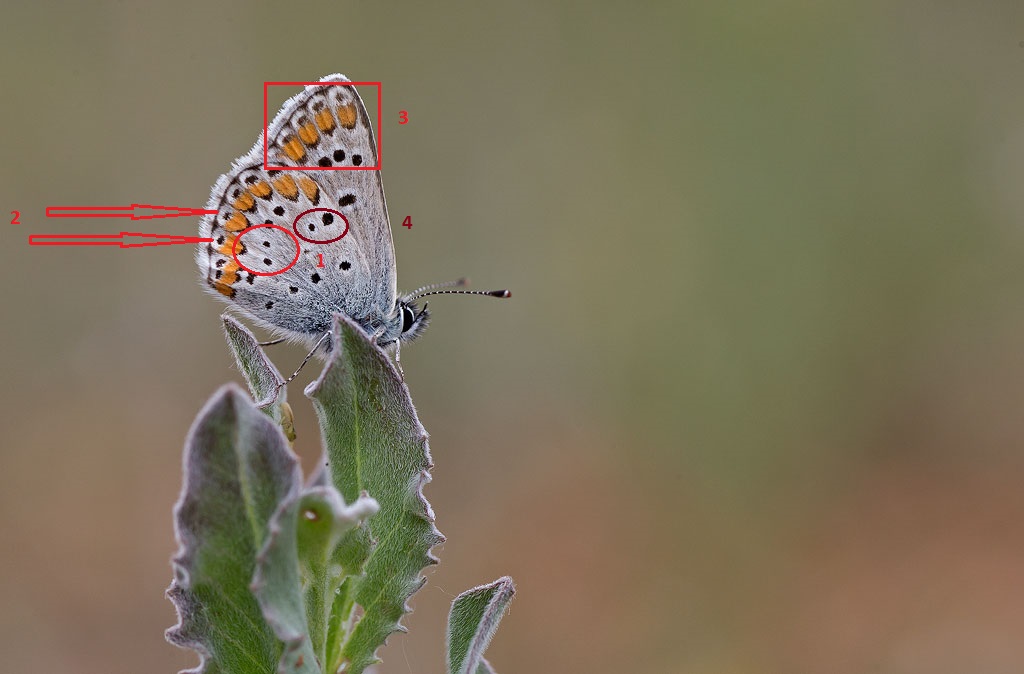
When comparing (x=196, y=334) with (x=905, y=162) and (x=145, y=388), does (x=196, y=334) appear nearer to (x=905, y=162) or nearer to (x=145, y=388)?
(x=145, y=388)

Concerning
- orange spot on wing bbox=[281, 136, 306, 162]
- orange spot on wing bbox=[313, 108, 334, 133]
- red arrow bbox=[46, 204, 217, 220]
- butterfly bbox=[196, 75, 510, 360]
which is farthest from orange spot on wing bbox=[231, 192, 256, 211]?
red arrow bbox=[46, 204, 217, 220]

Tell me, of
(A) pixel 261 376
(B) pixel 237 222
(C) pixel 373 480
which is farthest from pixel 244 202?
→ (C) pixel 373 480

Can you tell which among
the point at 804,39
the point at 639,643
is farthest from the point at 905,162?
the point at 639,643

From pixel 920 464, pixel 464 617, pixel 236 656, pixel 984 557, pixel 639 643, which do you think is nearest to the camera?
pixel 236 656

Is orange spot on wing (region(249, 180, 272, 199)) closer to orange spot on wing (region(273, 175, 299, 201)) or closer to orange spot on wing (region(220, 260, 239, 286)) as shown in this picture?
orange spot on wing (region(273, 175, 299, 201))

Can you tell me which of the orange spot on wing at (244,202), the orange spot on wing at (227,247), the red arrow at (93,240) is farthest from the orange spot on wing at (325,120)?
the red arrow at (93,240)
